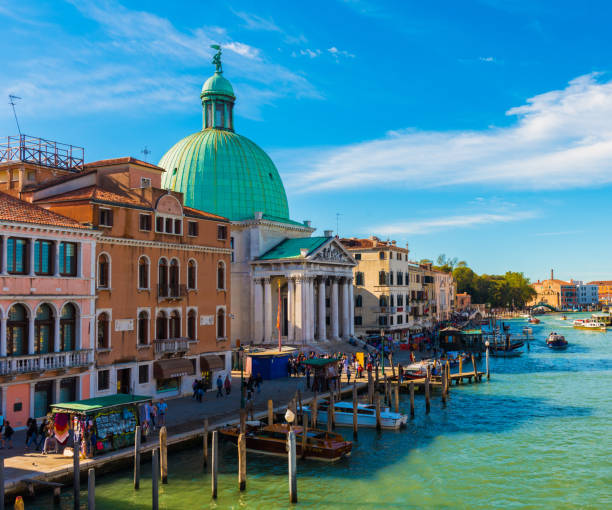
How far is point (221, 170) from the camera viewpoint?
187ft

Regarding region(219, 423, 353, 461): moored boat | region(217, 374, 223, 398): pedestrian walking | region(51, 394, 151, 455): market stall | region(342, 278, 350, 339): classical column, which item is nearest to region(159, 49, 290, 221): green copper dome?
region(342, 278, 350, 339): classical column

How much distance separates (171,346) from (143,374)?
6.99ft

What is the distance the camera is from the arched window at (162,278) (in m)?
34.0

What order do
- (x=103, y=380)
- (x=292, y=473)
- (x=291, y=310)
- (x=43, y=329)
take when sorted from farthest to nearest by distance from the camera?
(x=291, y=310)
(x=103, y=380)
(x=43, y=329)
(x=292, y=473)

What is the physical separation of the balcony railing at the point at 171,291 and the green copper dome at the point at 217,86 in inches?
1234

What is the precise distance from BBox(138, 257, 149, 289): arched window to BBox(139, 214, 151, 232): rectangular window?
1598 mm

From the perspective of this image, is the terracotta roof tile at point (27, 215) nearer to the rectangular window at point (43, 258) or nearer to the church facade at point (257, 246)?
the rectangular window at point (43, 258)

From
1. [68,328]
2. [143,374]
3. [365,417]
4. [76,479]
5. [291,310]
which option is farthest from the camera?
[291,310]

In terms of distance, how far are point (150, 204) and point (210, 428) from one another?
42.3ft

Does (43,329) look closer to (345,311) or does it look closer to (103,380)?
(103,380)

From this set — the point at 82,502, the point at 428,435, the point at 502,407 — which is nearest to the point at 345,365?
the point at 502,407

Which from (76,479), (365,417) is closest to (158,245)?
(365,417)

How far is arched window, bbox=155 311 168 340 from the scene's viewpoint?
3419 cm

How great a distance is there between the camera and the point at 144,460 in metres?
24.6
